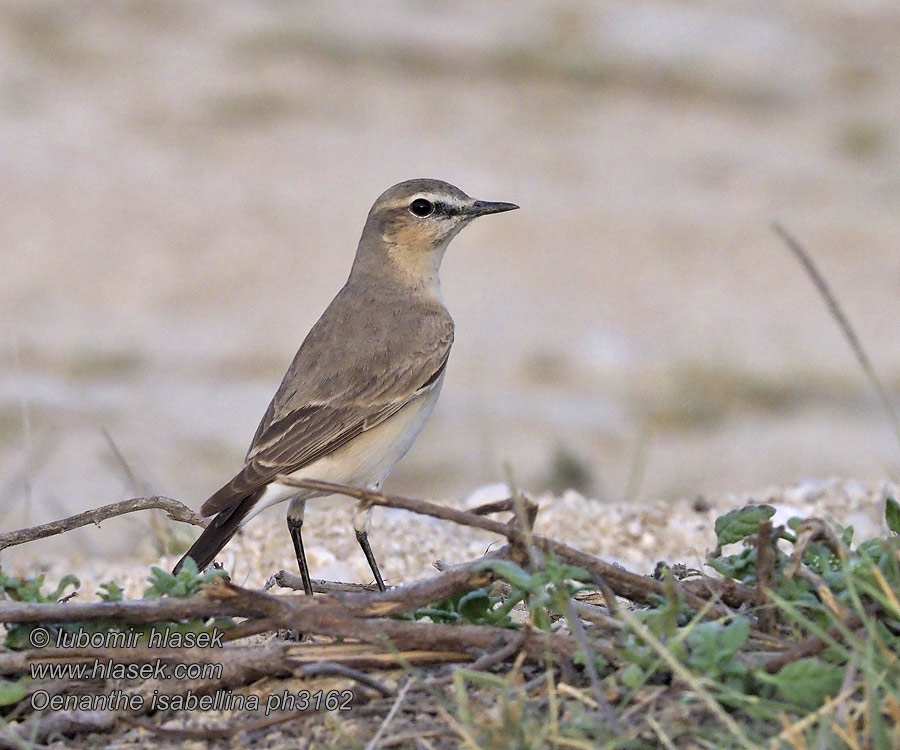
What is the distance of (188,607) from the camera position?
3213 mm

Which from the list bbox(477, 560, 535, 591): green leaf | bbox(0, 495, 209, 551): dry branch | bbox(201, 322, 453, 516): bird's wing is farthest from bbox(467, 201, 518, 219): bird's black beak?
bbox(477, 560, 535, 591): green leaf

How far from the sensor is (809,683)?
9.13ft

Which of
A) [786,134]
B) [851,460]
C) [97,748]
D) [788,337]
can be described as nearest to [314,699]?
[97,748]

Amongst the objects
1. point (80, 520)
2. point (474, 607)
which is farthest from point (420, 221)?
point (474, 607)

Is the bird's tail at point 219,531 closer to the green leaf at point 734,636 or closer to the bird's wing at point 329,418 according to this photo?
the bird's wing at point 329,418

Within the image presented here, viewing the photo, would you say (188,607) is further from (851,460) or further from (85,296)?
(85,296)

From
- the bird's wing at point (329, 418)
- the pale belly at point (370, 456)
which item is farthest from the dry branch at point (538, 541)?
the pale belly at point (370, 456)

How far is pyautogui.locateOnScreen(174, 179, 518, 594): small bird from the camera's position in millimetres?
4738

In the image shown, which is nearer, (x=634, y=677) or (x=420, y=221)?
(x=634, y=677)

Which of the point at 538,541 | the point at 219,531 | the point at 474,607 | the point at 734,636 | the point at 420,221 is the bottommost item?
the point at 219,531

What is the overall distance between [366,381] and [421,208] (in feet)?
3.88

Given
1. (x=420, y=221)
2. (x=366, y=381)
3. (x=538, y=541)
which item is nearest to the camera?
(x=538, y=541)

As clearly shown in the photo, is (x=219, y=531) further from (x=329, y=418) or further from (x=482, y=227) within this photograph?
(x=482, y=227)

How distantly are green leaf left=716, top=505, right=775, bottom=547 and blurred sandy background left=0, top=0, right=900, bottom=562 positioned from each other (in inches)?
119
